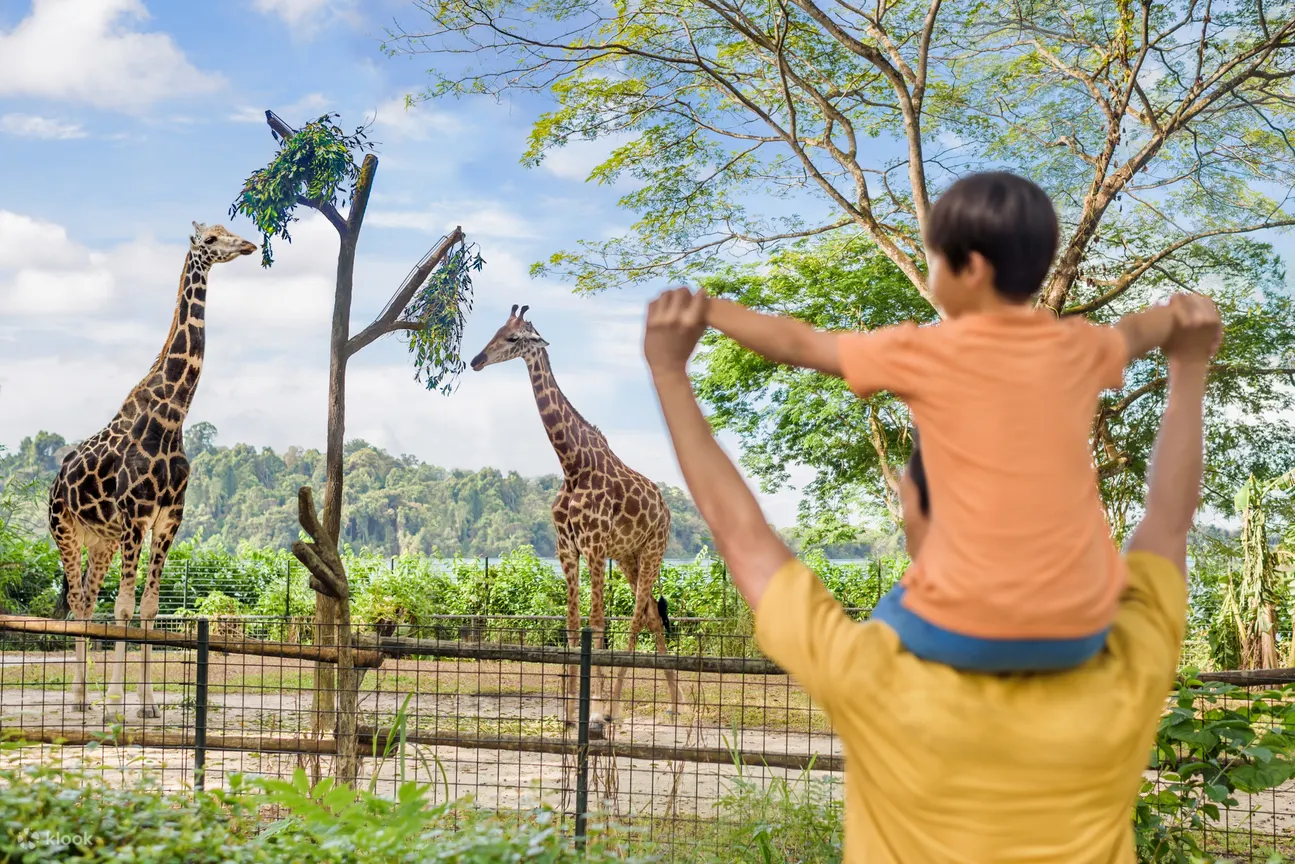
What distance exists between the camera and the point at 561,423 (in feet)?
25.0

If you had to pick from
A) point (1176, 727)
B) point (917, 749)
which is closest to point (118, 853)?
point (917, 749)

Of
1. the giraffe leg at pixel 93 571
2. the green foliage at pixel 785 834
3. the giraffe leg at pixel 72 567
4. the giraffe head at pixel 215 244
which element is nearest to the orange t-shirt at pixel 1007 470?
the green foliage at pixel 785 834

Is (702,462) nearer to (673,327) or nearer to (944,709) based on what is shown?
(673,327)

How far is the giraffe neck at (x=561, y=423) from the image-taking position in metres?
7.46

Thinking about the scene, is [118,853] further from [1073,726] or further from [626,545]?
[626,545]

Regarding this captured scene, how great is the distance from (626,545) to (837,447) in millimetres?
7544

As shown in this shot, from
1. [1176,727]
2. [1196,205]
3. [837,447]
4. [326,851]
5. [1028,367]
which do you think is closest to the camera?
[1028,367]

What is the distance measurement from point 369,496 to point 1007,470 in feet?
88.7

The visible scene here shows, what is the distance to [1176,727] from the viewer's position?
2986 mm

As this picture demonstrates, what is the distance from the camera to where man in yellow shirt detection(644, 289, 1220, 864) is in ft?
3.91

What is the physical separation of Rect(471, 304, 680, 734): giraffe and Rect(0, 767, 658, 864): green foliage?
185 inches

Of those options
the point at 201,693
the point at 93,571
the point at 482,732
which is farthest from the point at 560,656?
the point at 93,571

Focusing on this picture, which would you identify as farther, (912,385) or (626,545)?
(626,545)

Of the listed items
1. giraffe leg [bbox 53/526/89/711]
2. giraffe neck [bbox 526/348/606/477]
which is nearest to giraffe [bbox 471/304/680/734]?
giraffe neck [bbox 526/348/606/477]
